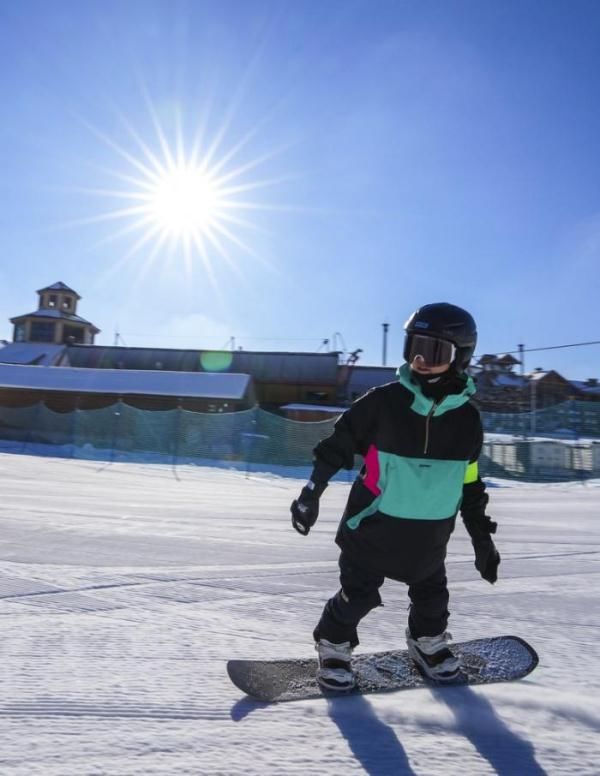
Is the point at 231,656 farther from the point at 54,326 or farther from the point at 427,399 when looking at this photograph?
the point at 54,326

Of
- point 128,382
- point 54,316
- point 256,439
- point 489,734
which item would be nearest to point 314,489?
point 489,734

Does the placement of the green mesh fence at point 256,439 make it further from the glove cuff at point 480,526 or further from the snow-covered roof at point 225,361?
the glove cuff at point 480,526

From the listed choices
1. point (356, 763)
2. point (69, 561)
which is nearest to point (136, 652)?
point (356, 763)

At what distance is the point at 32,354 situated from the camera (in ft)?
114

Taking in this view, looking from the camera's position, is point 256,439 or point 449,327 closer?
point 449,327

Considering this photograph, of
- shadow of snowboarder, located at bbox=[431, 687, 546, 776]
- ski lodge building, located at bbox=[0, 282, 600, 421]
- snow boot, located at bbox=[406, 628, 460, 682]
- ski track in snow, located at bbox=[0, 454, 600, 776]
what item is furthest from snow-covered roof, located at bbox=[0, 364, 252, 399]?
shadow of snowboarder, located at bbox=[431, 687, 546, 776]

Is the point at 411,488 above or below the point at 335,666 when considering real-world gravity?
above

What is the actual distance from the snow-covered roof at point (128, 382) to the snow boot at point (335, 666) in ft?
78.9

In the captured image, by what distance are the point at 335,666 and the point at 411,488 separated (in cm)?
64

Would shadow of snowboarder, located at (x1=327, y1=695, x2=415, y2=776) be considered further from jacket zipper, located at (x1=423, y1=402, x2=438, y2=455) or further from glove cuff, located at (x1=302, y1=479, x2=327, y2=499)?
jacket zipper, located at (x1=423, y1=402, x2=438, y2=455)

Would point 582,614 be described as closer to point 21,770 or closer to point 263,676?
point 263,676

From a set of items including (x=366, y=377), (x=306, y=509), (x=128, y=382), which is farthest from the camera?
(x=366, y=377)

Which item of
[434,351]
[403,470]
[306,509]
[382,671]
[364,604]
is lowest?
[382,671]

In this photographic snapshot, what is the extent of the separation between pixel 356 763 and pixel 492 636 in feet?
4.06
